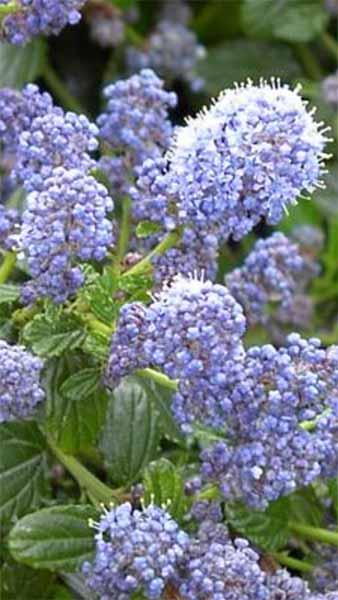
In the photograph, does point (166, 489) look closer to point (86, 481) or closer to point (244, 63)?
point (86, 481)

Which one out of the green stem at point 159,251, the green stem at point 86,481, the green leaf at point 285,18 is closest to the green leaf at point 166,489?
the green stem at point 86,481

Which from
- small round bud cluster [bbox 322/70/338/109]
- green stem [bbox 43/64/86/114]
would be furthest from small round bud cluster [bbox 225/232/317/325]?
green stem [bbox 43/64/86/114]

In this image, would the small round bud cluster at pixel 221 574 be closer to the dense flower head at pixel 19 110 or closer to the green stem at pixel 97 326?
the green stem at pixel 97 326

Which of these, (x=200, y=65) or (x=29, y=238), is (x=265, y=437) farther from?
(x=200, y=65)

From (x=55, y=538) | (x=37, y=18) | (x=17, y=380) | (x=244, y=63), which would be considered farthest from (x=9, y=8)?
(x=244, y=63)

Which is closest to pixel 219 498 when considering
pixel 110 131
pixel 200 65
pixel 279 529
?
pixel 279 529

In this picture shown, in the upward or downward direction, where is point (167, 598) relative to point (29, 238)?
downward

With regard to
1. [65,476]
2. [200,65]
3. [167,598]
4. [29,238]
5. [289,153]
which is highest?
[200,65]

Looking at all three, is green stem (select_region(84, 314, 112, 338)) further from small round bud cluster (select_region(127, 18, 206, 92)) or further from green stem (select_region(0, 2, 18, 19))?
small round bud cluster (select_region(127, 18, 206, 92))
